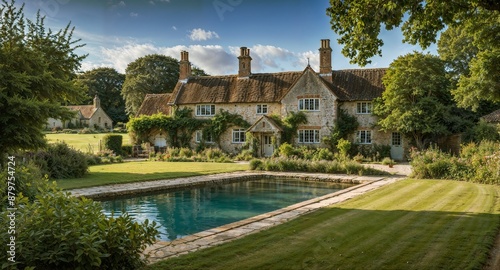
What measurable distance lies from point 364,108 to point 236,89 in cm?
1165

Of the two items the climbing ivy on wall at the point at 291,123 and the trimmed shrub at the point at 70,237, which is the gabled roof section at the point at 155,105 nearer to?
the climbing ivy on wall at the point at 291,123

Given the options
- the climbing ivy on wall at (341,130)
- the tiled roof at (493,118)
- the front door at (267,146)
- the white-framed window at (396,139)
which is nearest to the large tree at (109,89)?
the front door at (267,146)

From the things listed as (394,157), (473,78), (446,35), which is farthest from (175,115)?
(446,35)

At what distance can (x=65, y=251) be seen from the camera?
4.75m

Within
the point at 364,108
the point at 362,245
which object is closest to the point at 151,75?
the point at 364,108

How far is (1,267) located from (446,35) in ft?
147

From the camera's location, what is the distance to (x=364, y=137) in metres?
32.4

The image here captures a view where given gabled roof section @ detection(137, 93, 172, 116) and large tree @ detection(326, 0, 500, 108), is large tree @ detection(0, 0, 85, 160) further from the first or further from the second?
gabled roof section @ detection(137, 93, 172, 116)

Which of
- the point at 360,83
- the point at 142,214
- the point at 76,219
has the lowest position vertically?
the point at 142,214

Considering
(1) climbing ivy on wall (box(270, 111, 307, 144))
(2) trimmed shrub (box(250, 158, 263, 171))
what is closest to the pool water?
(2) trimmed shrub (box(250, 158, 263, 171))

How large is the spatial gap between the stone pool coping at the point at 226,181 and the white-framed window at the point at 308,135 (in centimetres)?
1137

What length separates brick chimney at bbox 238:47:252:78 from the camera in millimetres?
36750

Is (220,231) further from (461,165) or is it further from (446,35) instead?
(446,35)

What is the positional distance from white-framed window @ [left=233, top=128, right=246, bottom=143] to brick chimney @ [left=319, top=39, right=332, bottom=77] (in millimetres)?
8783
